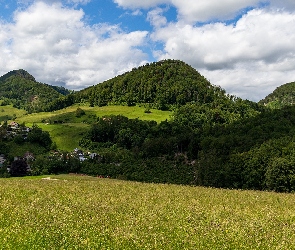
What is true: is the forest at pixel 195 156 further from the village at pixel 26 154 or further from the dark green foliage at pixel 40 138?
the dark green foliage at pixel 40 138

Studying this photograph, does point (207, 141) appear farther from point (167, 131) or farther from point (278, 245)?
point (278, 245)

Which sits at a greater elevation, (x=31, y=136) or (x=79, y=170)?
(x=31, y=136)

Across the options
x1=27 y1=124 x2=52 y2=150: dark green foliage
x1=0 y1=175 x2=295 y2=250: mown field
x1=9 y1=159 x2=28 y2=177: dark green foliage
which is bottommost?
x1=9 y1=159 x2=28 y2=177: dark green foliage

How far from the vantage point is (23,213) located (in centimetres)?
1831

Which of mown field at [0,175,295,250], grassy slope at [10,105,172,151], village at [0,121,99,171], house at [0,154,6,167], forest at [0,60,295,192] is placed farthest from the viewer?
grassy slope at [10,105,172,151]

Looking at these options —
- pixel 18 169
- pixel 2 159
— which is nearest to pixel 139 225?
pixel 18 169

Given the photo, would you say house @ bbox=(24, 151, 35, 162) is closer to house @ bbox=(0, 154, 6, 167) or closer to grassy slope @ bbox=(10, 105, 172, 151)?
house @ bbox=(0, 154, 6, 167)

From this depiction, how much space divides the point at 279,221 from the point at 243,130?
94506 millimetres

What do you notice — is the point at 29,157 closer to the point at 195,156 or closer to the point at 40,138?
the point at 40,138

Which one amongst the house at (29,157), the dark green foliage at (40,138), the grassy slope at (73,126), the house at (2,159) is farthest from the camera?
the grassy slope at (73,126)

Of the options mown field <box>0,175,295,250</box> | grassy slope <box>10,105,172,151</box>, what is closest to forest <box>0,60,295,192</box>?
grassy slope <box>10,105,172,151</box>

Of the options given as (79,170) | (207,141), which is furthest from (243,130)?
(79,170)

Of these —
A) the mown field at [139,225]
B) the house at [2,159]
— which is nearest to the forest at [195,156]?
the house at [2,159]

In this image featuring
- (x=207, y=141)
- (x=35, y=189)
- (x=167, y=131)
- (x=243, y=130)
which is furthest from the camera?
Result: (x=167, y=131)
